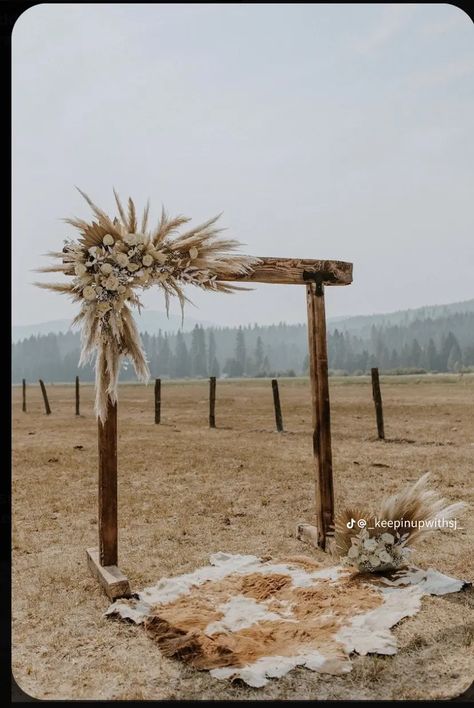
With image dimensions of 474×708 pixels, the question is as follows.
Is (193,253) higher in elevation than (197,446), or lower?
higher

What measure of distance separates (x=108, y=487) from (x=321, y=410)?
7.41ft

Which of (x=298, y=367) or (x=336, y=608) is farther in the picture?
(x=298, y=367)

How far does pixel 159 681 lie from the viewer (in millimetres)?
3320

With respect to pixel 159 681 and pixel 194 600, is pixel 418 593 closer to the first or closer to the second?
pixel 194 600

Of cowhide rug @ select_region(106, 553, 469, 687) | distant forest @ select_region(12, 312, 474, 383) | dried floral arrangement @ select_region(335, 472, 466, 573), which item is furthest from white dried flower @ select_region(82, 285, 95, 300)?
distant forest @ select_region(12, 312, 474, 383)

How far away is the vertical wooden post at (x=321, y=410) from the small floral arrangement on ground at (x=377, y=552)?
2.49 feet

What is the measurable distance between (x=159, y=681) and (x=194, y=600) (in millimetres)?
1143

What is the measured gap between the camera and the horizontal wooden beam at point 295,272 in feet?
17.6

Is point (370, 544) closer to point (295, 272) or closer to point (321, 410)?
point (321, 410)

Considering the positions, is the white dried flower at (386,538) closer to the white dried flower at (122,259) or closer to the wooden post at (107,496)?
the wooden post at (107,496)

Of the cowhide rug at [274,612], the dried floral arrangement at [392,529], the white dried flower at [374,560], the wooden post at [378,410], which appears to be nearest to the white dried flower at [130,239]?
the cowhide rug at [274,612]

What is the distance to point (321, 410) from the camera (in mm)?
5836

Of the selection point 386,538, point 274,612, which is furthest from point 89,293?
point 386,538
